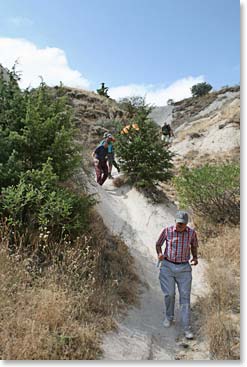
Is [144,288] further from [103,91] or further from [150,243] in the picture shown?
[103,91]

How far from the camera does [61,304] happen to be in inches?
142

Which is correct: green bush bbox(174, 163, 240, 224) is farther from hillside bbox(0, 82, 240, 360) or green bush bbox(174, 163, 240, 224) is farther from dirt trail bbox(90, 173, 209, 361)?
dirt trail bbox(90, 173, 209, 361)

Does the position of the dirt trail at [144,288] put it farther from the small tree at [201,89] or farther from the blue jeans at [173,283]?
the small tree at [201,89]

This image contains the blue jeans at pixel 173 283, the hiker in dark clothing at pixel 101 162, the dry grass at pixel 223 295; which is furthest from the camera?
the hiker in dark clothing at pixel 101 162

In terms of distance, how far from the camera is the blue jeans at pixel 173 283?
450cm

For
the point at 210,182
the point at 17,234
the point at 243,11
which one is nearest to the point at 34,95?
the point at 17,234

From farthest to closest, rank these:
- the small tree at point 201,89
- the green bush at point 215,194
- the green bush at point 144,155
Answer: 1. the small tree at point 201,89
2. the green bush at point 144,155
3. the green bush at point 215,194

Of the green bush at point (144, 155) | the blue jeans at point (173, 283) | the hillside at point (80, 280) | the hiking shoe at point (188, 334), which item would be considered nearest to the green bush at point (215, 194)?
the hillside at point (80, 280)

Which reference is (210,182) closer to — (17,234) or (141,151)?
(141,151)

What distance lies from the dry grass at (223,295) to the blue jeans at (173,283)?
1.25ft

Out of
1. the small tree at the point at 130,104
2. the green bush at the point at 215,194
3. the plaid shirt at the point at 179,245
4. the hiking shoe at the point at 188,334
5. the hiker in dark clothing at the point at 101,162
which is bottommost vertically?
the hiking shoe at the point at 188,334

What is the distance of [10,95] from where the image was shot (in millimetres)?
5488

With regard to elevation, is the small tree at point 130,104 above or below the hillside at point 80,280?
above

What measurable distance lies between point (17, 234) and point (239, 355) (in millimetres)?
2964
